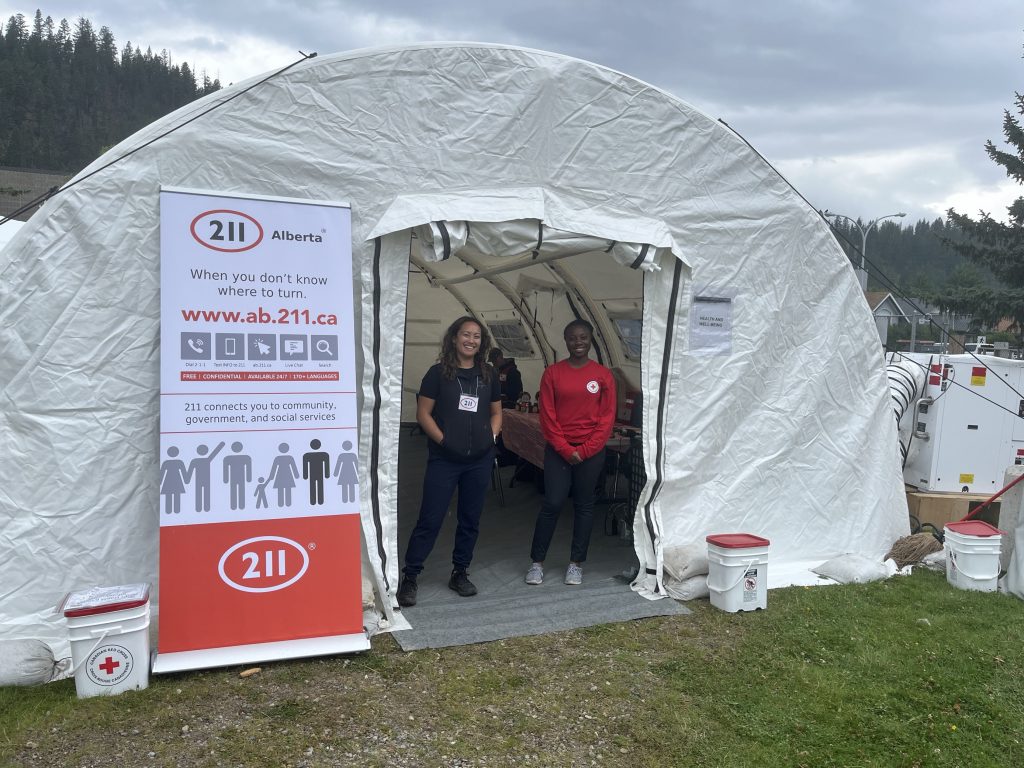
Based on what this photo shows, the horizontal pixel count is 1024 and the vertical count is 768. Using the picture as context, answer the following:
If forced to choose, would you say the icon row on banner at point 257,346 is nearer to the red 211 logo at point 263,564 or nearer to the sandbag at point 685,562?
the red 211 logo at point 263,564

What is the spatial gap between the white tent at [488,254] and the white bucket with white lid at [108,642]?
1.70 feet

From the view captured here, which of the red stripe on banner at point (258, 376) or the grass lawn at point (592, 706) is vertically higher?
the red stripe on banner at point (258, 376)

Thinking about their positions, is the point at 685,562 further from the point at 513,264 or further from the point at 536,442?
the point at 513,264

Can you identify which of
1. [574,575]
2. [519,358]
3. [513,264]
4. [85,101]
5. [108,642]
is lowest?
[574,575]

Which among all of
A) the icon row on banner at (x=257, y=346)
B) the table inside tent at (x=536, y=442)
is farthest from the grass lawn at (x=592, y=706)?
the table inside tent at (x=536, y=442)

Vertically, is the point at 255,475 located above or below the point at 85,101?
below

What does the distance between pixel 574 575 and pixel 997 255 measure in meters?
22.5

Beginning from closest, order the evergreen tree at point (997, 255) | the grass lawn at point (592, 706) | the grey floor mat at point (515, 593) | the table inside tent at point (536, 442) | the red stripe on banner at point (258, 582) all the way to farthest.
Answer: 1. the grass lawn at point (592, 706)
2. the red stripe on banner at point (258, 582)
3. the grey floor mat at point (515, 593)
4. the table inside tent at point (536, 442)
5. the evergreen tree at point (997, 255)

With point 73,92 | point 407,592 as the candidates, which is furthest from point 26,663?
point 73,92

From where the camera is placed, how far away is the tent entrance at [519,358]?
13.6ft

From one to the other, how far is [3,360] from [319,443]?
4.69 ft

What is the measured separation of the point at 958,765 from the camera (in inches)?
114

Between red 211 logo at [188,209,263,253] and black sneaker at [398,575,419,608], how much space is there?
201cm

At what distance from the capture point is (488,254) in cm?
454
